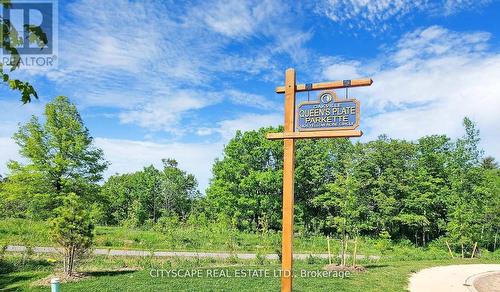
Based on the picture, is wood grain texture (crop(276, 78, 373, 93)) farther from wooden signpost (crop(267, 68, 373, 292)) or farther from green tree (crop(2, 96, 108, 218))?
green tree (crop(2, 96, 108, 218))

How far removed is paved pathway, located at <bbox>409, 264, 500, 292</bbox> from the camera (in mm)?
11688

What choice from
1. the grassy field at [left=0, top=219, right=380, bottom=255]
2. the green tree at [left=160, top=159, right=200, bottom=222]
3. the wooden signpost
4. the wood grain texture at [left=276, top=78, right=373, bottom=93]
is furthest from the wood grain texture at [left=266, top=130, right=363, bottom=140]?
the green tree at [left=160, top=159, right=200, bottom=222]

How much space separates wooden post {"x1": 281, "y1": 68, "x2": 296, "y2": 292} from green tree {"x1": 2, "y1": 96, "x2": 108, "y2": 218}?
18222mm

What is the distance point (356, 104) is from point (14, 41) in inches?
189

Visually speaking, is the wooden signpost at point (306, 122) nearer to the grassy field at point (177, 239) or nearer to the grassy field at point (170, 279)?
the grassy field at point (170, 279)

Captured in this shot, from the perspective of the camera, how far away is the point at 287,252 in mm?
6602

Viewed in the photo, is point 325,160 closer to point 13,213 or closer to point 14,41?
point 13,213

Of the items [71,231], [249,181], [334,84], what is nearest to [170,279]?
[71,231]

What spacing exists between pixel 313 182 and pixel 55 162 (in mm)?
23498

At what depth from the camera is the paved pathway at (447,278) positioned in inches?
460

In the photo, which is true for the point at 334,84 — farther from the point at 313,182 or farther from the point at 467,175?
the point at 313,182

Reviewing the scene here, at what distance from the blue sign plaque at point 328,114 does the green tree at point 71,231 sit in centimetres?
748

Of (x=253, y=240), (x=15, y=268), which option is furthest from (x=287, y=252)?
(x=253, y=240)

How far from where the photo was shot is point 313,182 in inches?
1500
